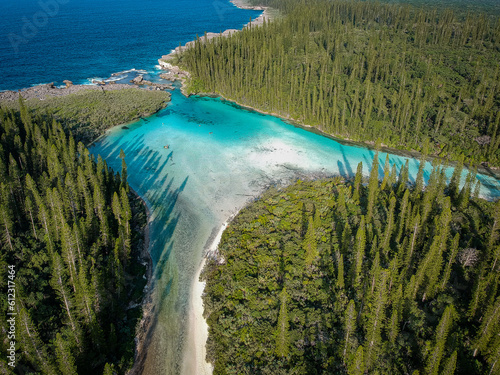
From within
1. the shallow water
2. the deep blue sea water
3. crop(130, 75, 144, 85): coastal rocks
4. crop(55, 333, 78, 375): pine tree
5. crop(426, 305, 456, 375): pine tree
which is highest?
the deep blue sea water

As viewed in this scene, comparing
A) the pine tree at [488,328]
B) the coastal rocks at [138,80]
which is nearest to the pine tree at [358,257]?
the pine tree at [488,328]

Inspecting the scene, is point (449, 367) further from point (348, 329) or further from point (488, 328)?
point (348, 329)

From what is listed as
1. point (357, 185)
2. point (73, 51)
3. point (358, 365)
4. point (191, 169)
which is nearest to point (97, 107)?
point (191, 169)

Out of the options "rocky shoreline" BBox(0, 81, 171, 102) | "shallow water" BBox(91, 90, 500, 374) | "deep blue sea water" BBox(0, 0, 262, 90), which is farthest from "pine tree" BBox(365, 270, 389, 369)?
"deep blue sea water" BBox(0, 0, 262, 90)

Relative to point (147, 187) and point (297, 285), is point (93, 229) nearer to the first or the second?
point (147, 187)

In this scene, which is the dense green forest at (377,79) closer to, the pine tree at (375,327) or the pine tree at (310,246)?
the pine tree at (310,246)

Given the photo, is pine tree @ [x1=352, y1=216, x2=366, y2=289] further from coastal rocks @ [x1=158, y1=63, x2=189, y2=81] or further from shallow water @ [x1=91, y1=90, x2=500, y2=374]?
coastal rocks @ [x1=158, y1=63, x2=189, y2=81]

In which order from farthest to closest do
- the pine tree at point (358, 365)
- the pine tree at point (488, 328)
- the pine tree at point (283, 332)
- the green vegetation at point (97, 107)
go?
the green vegetation at point (97, 107)
the pine tree at point (283, 332)
the pine tree at point (488, 328)
the pine tree at point (358, 365)
